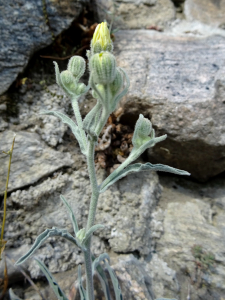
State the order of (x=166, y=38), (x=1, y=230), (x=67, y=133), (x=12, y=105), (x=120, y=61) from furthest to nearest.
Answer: (x=166, y=38) < (x=120, y=61) < (x=67, y=133) < (x=12, y=105) < (x=1, y=230)

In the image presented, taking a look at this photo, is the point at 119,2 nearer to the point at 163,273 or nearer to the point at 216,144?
the point at 216,144

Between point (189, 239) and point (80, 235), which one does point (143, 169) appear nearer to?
point (80, 235)

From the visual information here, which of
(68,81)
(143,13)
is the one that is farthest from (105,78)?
(143,13)

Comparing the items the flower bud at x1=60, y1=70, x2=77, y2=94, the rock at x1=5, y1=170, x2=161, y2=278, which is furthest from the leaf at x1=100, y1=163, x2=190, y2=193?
the rock at x1=5, y1=170, x2=161, y2=278

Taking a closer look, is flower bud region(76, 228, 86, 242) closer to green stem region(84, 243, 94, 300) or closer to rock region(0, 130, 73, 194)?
green stem region(84, 243, 94, 300)

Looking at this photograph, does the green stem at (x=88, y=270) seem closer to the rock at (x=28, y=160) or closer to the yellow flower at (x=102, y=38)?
the rock at (x=28, y=160)

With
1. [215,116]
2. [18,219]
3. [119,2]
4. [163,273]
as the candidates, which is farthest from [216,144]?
[119,2]
